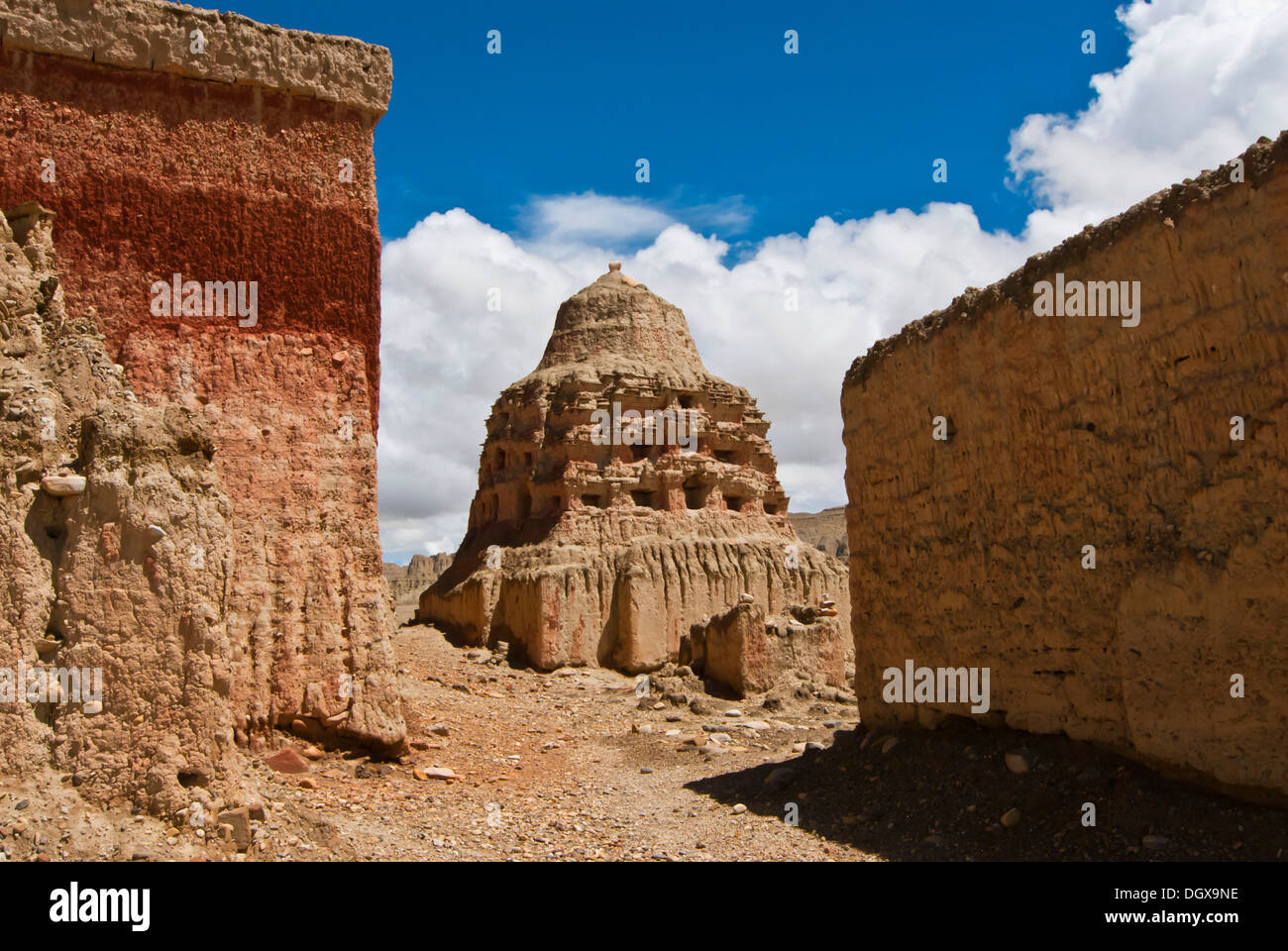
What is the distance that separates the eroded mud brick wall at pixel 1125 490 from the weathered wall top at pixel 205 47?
5.57 metres

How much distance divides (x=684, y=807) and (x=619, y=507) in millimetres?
15205

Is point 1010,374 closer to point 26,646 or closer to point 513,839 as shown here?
point 513,839

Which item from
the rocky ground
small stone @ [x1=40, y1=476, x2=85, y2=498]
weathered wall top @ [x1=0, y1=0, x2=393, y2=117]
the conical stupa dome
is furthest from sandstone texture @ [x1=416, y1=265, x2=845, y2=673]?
small stone @ [x1=40, y1=476, x2=85, y2=498]

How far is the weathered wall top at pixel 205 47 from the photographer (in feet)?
27.4

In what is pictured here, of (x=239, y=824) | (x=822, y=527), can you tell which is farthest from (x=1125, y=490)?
(x=822, y=527)

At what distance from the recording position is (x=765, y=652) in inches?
691

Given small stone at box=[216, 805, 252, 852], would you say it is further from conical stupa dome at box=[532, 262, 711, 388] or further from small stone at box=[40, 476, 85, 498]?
conical stupa dome at box=[532, 262, 711, 388]

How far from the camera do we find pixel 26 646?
5.43 meters

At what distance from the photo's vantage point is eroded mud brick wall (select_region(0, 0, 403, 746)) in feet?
27.6

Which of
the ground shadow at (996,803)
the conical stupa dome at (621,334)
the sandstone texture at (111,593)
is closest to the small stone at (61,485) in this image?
the sandstone texture at (111,593)

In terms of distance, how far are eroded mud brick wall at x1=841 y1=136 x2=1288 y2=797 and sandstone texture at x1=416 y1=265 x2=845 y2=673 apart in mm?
13594

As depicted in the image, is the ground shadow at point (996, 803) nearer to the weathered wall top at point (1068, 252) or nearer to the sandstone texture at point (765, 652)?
the weathered wall top at point (1068, 252)

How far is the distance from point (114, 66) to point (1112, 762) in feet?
31.1

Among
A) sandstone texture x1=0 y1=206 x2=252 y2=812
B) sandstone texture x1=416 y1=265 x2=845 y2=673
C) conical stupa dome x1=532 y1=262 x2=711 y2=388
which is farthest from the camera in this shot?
conical stupa dome x1=532 y1=262 x2=711 y2=388
